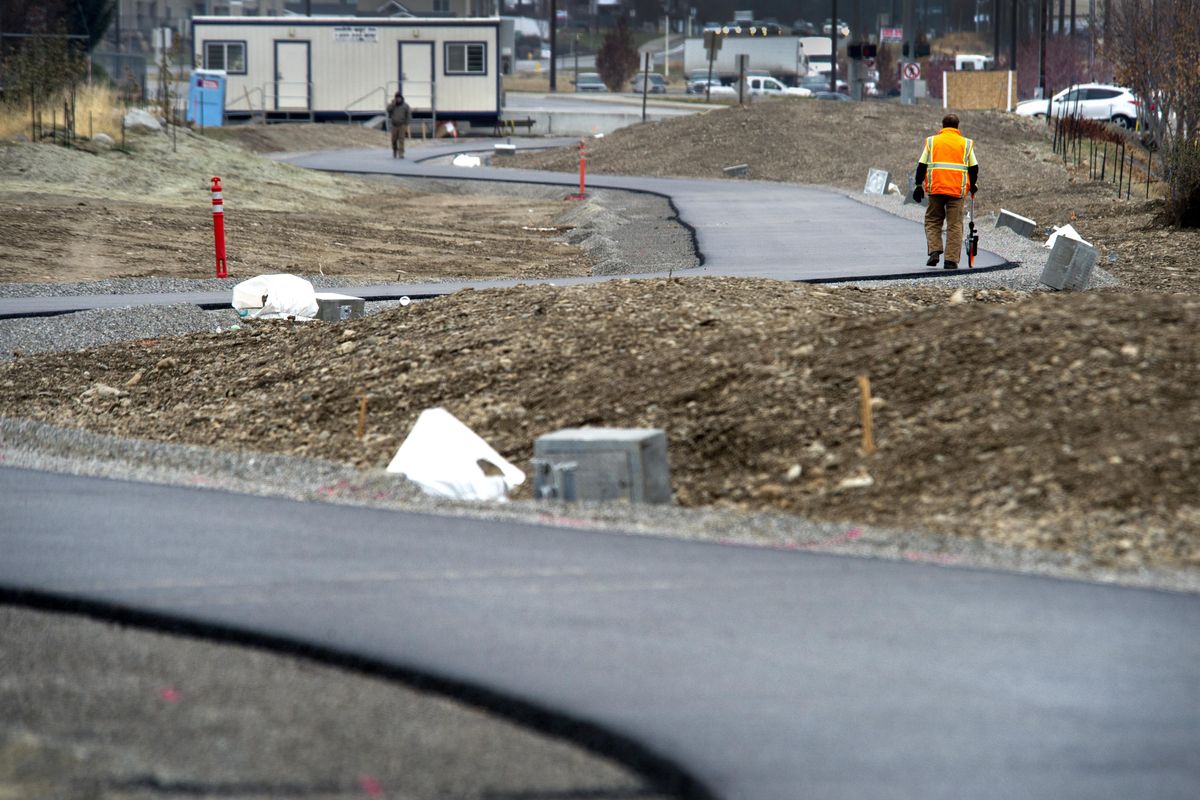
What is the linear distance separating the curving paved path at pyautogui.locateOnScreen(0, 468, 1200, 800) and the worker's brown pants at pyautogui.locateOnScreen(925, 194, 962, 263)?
37.9 feet

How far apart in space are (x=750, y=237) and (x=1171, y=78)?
842 cm

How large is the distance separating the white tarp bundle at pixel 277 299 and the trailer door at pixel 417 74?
42.8m

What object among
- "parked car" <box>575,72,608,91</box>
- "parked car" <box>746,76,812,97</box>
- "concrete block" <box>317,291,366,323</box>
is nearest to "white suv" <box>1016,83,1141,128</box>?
"parked car" <box>746,76,812,97</box>

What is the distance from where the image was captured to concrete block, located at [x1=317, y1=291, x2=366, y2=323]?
44.6ft

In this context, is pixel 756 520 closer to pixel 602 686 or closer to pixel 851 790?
pixel 602 686

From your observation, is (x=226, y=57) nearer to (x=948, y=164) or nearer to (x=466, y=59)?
(x=466, y=59)

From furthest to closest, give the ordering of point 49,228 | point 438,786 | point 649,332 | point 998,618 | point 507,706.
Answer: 1. point 49,228
2. point 649,332
3. point 998,618
4. point 507,706
5. point 438,786

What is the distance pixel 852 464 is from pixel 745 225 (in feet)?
56.7

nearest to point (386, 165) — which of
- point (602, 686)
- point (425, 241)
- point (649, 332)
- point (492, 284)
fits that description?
point (425, 241)

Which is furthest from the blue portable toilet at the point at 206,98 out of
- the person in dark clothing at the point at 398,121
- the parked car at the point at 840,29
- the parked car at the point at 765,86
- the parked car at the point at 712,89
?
the parked car at the point at 840,29

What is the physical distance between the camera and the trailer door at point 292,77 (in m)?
55.5

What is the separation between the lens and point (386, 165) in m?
40.8

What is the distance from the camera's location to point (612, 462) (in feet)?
25.1

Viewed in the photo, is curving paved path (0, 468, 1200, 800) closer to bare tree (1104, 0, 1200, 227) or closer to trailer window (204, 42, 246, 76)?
bare tree (1104, 0, 1200, 227)
